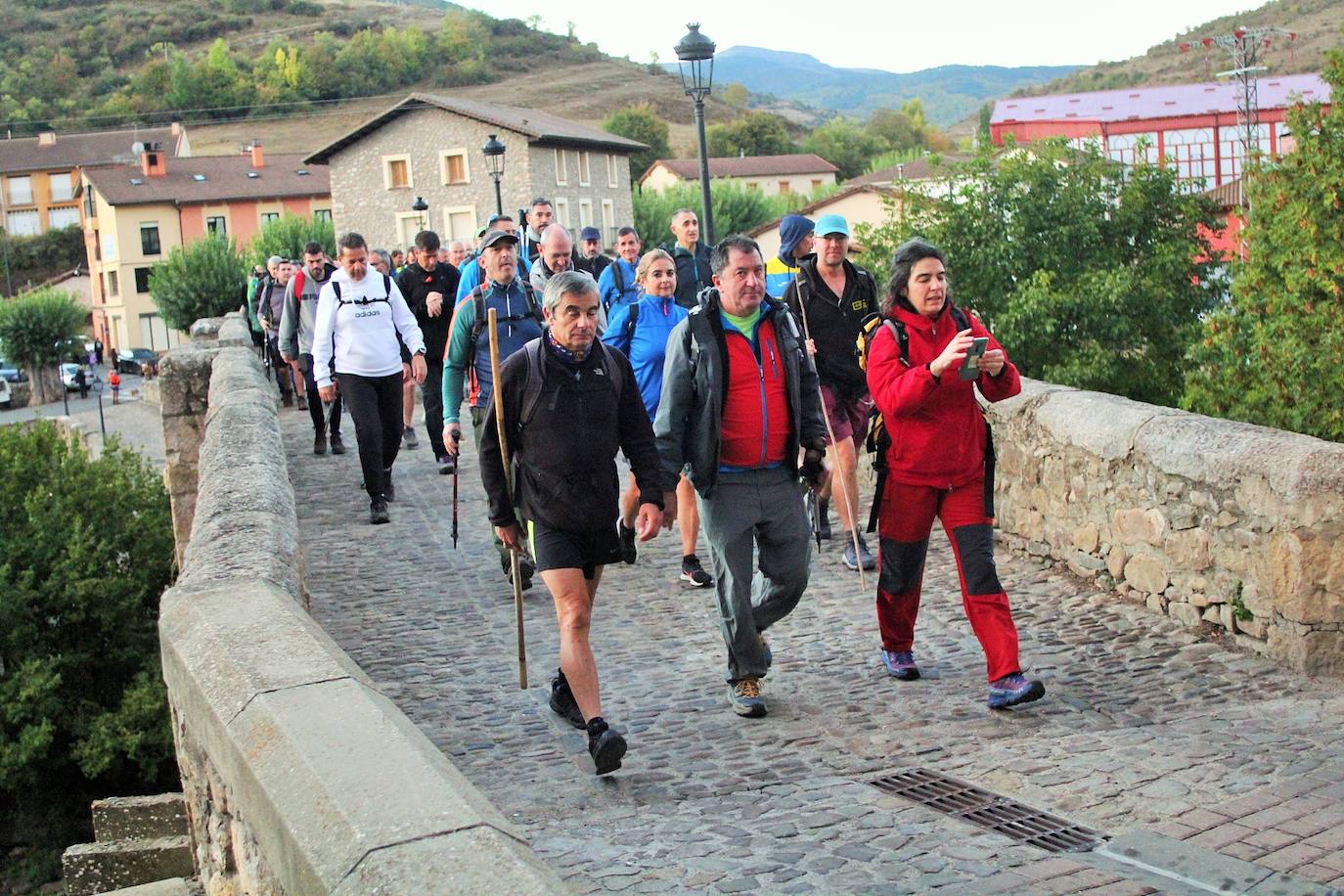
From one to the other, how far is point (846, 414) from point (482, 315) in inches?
83.4

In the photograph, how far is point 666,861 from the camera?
4586mm

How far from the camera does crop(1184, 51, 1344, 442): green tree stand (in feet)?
54.4

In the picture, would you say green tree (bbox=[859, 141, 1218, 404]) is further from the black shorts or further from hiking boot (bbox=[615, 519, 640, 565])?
the black shorts

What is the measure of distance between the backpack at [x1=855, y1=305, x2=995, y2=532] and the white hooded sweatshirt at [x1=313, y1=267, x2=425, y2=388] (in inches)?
186

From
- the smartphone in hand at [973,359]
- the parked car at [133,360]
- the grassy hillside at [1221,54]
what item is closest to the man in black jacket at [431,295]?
the smartphone in hand at [973,359]

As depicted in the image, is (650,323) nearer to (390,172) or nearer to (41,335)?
(390,172)

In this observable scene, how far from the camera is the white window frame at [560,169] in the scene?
205 feet

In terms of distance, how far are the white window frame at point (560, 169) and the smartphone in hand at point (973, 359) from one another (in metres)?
57.5

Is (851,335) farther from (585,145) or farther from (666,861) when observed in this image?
(585,145)

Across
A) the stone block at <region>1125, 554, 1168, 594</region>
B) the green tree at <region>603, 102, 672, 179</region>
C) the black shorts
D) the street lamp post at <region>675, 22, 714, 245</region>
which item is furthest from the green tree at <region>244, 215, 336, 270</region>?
the green tree at <region>603, 102, 672, 179</region>

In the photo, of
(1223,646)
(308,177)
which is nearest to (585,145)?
(308,177)

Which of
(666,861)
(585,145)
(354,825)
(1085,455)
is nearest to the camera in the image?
(354,825)

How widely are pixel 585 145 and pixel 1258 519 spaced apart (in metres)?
60.2

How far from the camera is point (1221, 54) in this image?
98.2 metres
